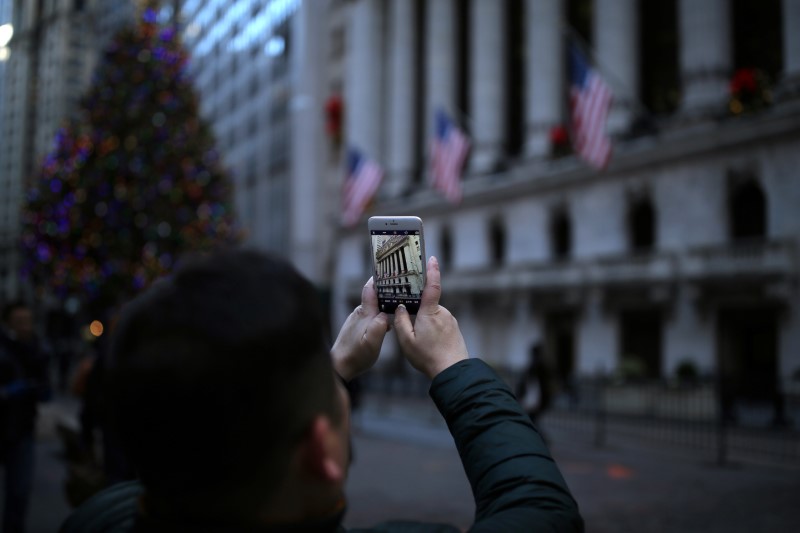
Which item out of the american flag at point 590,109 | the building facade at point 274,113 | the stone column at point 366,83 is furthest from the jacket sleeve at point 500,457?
the stone column at point 366,83

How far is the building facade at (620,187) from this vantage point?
23750 millimetres

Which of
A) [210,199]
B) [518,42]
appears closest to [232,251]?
[210,199]

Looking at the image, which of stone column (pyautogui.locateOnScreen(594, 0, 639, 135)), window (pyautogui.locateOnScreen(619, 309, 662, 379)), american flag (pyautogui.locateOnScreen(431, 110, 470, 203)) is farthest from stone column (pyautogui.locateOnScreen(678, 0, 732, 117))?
american flag (pyautogui.locateOnScreen(431, 110, 470, 203))

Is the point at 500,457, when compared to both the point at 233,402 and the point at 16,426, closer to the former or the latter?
the point at 233,402

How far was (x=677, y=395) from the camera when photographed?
56.0ft

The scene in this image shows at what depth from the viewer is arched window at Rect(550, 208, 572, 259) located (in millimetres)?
31266

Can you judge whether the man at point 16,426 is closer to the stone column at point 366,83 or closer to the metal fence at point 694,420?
the metal fence at point 694,420

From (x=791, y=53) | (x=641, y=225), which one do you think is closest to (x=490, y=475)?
(x=791, y=53)

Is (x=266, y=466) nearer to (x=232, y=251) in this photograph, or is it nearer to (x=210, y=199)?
(x=232, y=251)

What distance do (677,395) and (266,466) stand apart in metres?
17.4

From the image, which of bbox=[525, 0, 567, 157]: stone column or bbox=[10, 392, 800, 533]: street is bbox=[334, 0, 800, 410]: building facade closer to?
bbox=[525, 0, 567, 157]: stone column

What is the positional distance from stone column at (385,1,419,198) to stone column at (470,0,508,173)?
5.36 m

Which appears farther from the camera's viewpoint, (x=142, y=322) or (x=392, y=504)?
(x=392, y=504)

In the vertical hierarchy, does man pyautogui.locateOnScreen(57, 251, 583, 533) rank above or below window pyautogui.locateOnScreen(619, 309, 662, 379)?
above
